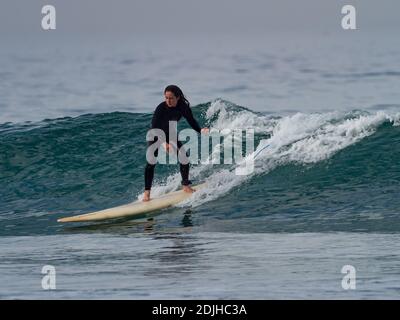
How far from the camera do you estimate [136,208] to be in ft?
60.0

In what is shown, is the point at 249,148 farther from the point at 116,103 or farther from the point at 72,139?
the point at 116,103

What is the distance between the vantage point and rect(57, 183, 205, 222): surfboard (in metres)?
18.0

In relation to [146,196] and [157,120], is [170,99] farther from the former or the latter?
[146,196]

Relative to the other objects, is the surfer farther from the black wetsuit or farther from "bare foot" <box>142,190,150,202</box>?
"bare foot" <box>142,190,150,202</box>

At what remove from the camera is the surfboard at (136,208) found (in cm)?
1797

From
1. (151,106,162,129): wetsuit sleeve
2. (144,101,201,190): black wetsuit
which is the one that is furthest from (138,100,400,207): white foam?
(151,106,162,129): wetsuit sleeve

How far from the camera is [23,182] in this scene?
858 inches

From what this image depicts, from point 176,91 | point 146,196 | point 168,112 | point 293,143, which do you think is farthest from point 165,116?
point 293,143

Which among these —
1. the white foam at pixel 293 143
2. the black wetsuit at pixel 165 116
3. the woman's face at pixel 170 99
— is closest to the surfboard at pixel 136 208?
the white foam at pixel 293 143

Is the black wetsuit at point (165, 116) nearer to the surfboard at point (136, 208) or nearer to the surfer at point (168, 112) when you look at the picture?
the surfer at point (168, 112)

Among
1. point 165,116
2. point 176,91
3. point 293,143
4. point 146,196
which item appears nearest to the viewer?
point 176,91

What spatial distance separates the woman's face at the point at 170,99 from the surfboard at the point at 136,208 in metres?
1.49

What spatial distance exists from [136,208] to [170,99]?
66.5 inches
